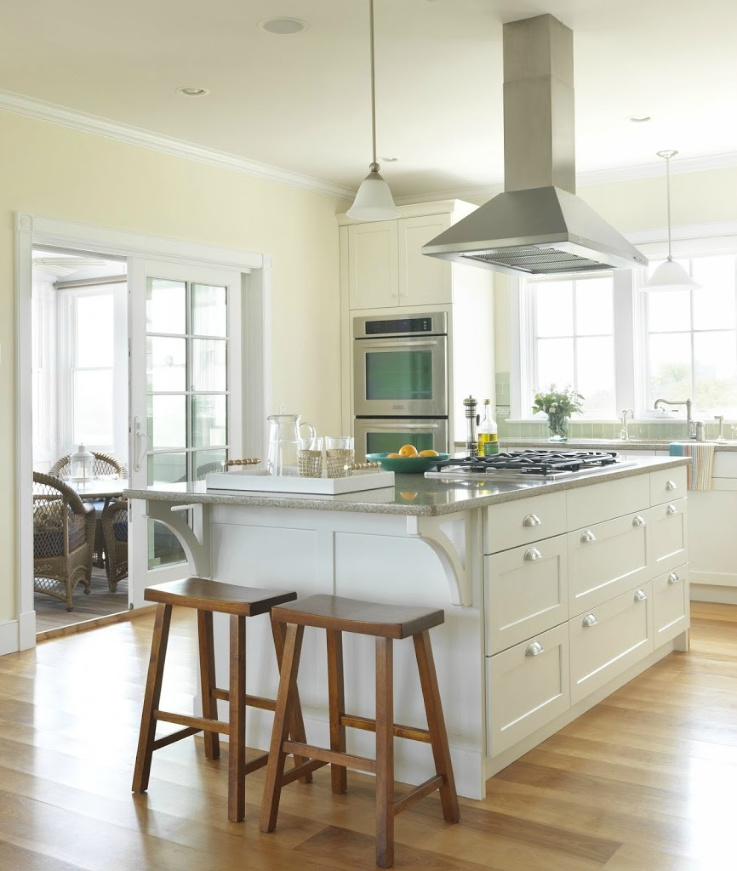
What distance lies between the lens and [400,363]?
636 centimetres

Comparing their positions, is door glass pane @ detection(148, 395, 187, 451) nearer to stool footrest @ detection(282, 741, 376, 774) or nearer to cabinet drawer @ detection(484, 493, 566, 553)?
cabinet drawer @ detection(484, 493, 566, 553)

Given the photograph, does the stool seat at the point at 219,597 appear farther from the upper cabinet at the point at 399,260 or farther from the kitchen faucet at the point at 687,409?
the kitchen faucet at the point at 687,409

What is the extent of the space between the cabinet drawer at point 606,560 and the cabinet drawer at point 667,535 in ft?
0.26

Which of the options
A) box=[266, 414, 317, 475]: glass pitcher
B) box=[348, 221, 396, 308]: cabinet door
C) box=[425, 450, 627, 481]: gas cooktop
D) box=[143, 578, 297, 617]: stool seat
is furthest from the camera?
box=[348, 221, 396, 308]: cabinet door

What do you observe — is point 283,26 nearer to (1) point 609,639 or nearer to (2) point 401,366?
(1) point 609,639

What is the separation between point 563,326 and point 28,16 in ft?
13.1

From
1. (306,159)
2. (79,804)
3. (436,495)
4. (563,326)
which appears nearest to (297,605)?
(436,495)

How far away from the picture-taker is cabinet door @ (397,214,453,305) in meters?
6.15

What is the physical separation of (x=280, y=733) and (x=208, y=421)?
135 inches

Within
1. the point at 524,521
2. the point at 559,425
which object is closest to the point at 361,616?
the point at 524,521

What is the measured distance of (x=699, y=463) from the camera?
542 cm

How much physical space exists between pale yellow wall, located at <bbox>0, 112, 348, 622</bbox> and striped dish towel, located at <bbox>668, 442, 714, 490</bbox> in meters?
2.40

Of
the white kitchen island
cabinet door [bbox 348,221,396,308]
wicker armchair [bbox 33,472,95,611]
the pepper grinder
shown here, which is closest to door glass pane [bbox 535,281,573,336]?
cabinet door [bbox 348,221,396,308]

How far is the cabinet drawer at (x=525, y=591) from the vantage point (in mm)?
2791
